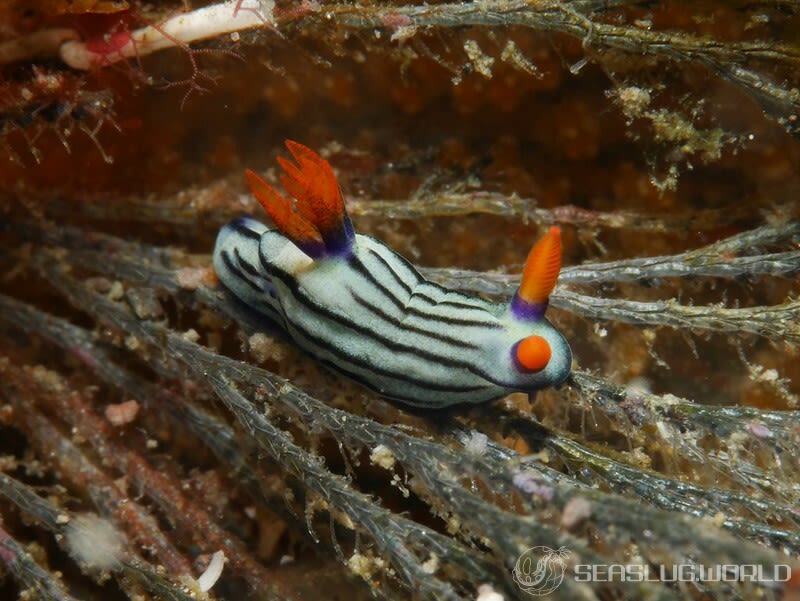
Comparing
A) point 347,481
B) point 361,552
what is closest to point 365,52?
point 347,481

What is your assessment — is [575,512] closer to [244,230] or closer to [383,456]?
[383,456]

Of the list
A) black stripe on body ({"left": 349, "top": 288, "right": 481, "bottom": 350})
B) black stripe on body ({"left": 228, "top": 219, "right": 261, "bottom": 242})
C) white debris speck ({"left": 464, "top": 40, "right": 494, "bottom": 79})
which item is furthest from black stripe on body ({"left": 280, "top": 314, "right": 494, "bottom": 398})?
white debris speck ({"left": 464, "top": 40, "right": 494, "bottom": 79})

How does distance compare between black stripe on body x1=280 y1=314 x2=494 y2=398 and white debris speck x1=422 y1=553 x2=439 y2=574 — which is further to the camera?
black stripe on body x1=280 y1=314 x2=494 y2=398

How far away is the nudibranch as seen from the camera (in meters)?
2.25

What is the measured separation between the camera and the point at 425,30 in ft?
8.45

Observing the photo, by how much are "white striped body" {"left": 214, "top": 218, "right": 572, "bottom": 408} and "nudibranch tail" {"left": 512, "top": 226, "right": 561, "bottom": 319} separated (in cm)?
6

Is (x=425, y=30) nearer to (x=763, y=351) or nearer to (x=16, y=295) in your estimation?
(x=763, y=351)

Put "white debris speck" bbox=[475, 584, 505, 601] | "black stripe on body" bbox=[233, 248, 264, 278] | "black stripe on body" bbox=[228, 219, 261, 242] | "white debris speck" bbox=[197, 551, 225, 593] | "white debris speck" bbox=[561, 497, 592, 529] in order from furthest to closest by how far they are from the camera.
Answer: "black stripe on body" bbox=[228, 219, 261, 242]
"black stripe on body" bbox=[233, 248, 264, 278]
"white debris speck" bbox=[197, 551, 225, 593]
"white debris speck" bbox=[475, 584, 505, 601]
"white debris speck" bbox=[561, 497, 592, 529]

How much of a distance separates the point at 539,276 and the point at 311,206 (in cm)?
81

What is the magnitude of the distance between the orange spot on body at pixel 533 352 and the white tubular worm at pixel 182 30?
62.7 inches

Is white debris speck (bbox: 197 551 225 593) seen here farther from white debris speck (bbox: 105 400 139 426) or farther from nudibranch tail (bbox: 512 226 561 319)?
nudibranch tail (bbox: 512 226 561 319)

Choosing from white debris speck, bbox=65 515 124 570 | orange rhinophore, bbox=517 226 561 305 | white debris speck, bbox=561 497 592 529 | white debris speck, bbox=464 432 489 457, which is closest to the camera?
white debris speck, bbox=561 497 592 529

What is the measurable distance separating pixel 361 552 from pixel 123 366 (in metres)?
1.61

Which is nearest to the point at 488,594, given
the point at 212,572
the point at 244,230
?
the point at 212,572
